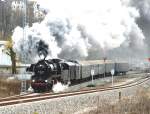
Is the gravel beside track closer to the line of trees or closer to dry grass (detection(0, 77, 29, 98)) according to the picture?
dry grass (detection(0, 77, 29, 98))

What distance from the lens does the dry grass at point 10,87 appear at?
1417 inches

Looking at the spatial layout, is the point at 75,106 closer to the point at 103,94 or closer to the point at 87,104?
the point at 87,104

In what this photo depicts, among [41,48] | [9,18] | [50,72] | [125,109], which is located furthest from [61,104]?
[9,18]

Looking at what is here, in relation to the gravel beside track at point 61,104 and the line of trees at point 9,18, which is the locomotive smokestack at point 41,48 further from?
the line of trees at point 9,18

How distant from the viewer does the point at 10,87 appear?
38.2 meters

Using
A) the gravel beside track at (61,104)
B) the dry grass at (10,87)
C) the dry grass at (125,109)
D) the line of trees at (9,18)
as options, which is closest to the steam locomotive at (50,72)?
the dry grass at (10,87)

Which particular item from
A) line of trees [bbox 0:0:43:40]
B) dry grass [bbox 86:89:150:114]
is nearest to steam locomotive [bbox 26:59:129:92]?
dry grass [bbox 86:89:150:114]

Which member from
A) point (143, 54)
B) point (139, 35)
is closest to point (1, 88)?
point (139, 35)

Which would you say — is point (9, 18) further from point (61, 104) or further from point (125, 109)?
point (61, 104)

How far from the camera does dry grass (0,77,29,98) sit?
35997 mm

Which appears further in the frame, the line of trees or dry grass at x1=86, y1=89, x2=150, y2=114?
the line of trees

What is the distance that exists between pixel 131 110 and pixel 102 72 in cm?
3620

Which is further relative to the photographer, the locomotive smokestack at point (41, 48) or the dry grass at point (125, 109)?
the locomotive smokestack at point (41, 48)

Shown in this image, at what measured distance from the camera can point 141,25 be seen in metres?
55.7
